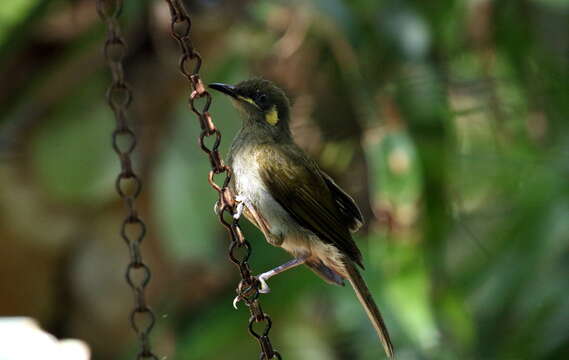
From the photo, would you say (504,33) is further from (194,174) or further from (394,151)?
(194,174)

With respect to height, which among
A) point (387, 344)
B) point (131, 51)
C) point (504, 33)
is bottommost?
point (387, 344)

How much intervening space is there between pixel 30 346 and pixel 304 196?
1.01 m

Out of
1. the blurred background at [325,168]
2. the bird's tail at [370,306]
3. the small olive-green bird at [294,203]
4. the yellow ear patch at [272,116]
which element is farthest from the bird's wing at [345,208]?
the blurred background at [325,168]

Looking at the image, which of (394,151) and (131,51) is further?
(131,51)

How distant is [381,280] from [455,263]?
1.88 m

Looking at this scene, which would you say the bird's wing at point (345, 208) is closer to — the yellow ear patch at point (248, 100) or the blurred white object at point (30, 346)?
the yellow ear patch at point (248, 100)

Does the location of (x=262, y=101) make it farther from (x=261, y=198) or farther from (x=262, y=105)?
(x=261, y=198)

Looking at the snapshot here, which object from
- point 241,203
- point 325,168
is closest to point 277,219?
point 241,203

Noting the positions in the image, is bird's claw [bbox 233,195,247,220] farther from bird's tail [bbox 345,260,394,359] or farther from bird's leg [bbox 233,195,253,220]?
bird's tail [bbox 345,260,394,359]

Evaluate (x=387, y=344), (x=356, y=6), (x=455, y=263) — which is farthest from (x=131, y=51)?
(x=387, y=344)

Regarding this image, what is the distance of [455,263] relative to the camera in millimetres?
6617

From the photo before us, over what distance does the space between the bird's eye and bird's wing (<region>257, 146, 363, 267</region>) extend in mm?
214

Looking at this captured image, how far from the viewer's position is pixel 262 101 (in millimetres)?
3438

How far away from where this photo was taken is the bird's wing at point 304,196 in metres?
3.21
